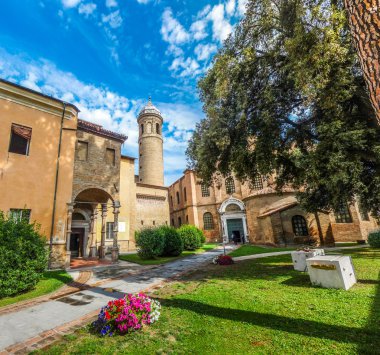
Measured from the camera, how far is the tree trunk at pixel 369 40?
2326 millimetres

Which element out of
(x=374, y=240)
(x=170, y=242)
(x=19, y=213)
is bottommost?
(x=374, y=240)

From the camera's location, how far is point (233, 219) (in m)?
31.7

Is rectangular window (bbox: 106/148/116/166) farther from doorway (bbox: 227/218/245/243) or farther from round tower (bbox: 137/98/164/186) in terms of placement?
round tower (bbox: 137/98/164/186)

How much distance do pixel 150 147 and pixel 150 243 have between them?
2718 cm

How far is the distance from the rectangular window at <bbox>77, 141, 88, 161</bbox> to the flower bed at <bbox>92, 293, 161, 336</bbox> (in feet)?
44.5

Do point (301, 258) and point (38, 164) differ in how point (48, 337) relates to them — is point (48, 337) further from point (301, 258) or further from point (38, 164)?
point (38, 164)

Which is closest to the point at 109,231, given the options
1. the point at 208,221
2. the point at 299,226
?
the point at 208,221

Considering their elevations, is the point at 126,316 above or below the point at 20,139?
below

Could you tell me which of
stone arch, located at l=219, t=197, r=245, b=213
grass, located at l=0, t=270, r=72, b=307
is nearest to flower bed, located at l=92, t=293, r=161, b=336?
grass, located at l=0, t=270, r=72, b=307

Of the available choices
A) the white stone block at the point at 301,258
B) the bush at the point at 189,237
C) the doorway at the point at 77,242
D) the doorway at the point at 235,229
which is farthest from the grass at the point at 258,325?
the doorway at the point at 235,229

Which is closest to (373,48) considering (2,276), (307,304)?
(307,304)

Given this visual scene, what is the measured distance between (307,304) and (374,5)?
6.01 meters

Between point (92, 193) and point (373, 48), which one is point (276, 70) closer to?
point (373, 48)

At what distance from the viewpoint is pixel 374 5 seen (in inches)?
93.9
